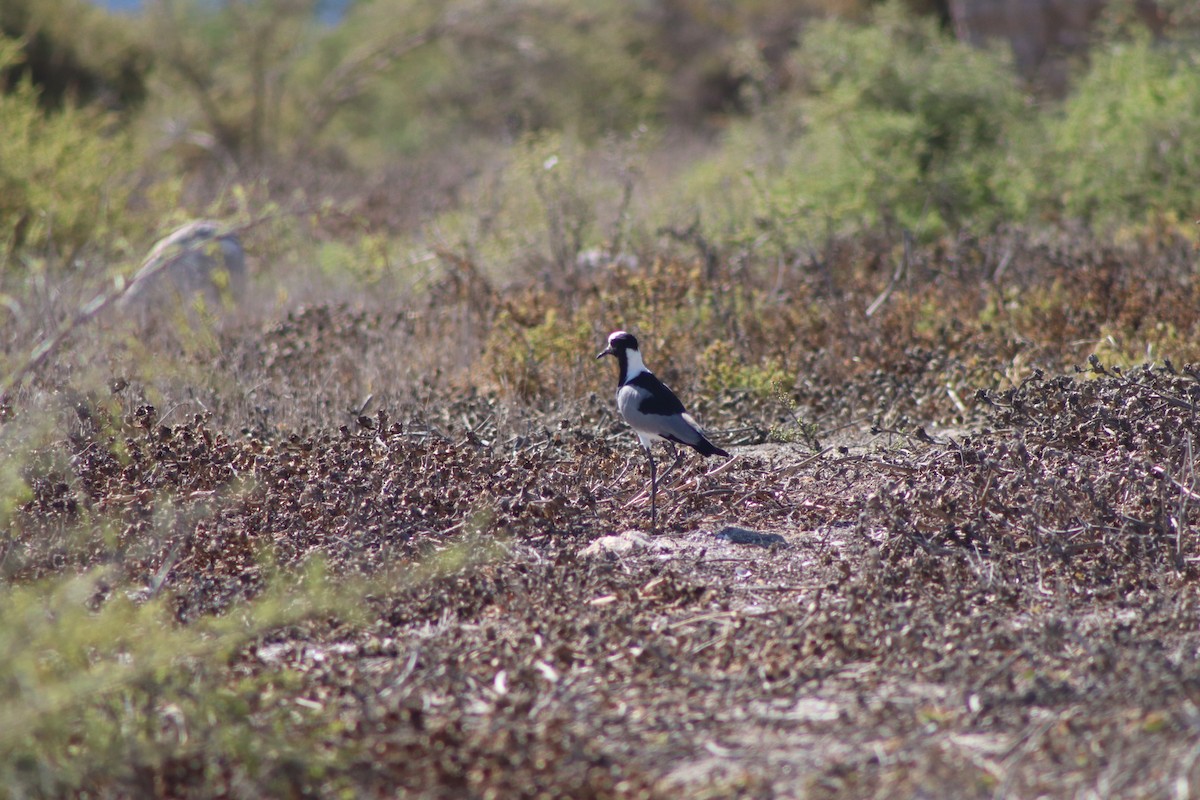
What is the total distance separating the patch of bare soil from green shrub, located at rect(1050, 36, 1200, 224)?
4791 mm

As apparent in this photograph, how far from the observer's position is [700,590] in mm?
4191

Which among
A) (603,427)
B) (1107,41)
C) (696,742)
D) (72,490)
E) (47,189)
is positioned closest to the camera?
(696,742)

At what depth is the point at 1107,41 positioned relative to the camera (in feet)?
41.5

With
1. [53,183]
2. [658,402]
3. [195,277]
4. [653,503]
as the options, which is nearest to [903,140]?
[195,277]

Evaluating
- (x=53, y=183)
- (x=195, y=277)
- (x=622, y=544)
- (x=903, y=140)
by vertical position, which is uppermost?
(x=53, y=183)

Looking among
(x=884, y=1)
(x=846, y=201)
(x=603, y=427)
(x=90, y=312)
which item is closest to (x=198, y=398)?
(x=603, y=427)

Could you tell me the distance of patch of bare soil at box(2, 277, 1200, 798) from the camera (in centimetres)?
305

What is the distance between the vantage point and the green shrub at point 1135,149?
9.94 m

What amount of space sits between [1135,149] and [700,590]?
297 inches

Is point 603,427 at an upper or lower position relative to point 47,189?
lower

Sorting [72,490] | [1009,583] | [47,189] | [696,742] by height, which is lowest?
[1009,583]

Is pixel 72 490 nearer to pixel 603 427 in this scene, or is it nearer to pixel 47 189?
pixel 603 427

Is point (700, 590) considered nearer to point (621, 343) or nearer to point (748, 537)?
point (748, 537)

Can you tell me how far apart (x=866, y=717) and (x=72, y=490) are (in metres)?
3.13
